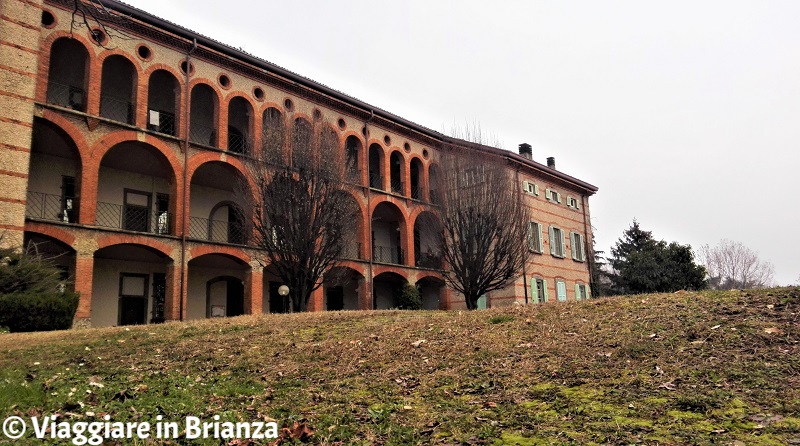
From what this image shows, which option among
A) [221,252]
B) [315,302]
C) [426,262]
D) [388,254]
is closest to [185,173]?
[221,252]

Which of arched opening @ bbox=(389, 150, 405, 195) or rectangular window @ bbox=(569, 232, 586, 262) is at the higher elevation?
arched opening @ bbox=(389, 150, 405, 195)

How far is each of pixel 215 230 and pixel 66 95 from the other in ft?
23.2

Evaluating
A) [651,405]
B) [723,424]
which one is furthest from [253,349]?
[723,424]

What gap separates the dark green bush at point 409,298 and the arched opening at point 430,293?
3.40m

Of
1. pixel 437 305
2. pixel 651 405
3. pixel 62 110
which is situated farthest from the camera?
pixel 437 305

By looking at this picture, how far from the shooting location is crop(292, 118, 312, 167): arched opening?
16500 mm

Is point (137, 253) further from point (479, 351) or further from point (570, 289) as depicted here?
point (570, 289)

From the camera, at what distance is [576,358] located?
6.29 meters

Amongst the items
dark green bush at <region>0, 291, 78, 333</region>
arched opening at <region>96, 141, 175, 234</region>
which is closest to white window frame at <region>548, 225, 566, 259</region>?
arched opening at <region>96, 141, 175, 234</region>

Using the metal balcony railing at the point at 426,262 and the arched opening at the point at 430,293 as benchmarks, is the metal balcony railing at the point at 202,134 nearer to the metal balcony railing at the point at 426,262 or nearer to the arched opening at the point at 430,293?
the metal balcony railing at the point at 426,262

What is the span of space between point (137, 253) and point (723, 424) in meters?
19.6

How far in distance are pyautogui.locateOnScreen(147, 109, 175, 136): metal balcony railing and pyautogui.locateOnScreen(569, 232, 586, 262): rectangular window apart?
24.2 m

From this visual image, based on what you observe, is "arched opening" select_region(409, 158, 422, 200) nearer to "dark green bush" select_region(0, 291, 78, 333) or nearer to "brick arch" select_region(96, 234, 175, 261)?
"brick arch" select_region(96, 234, 175, 261)

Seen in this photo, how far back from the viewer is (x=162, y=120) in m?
21.8
